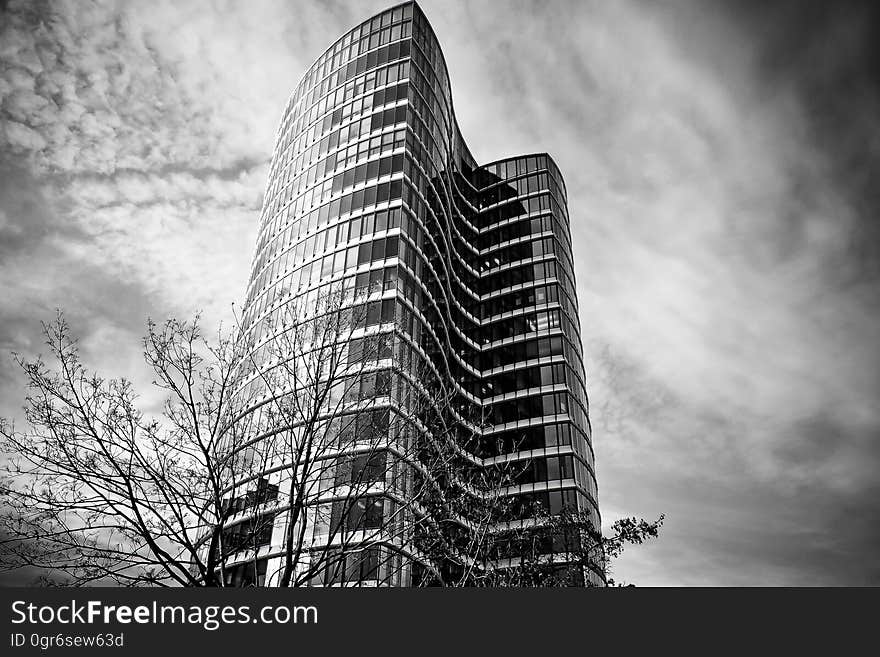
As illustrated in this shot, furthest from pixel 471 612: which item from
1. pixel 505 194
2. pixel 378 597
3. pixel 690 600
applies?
pixel 505 194

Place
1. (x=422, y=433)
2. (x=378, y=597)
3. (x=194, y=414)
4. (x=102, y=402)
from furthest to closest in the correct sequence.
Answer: (x=422, y=433) < (x=194, y=414) < (x=102, y=402) < (x=378, y=597)

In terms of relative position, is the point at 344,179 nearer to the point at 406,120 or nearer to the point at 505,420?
the point at 406,120

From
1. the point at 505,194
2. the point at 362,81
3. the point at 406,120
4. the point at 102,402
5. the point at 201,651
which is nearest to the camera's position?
the point at 201,651

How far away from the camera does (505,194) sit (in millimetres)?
75625

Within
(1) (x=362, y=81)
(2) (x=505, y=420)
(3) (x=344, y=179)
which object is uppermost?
(1) (x=362, y=81)

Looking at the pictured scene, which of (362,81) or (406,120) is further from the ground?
(362,81)

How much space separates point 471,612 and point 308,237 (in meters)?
41.1

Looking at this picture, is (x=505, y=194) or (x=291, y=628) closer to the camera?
(x=291, y=628)

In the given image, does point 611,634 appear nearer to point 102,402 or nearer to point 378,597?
point 378,597

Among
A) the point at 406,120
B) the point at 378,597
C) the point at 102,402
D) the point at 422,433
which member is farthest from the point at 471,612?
the point at 406,120

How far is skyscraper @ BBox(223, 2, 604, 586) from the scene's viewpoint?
44656 millimetres

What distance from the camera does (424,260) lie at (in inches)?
1970

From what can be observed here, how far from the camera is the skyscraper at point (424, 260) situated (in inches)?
1758

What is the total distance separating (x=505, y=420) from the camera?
200ft
